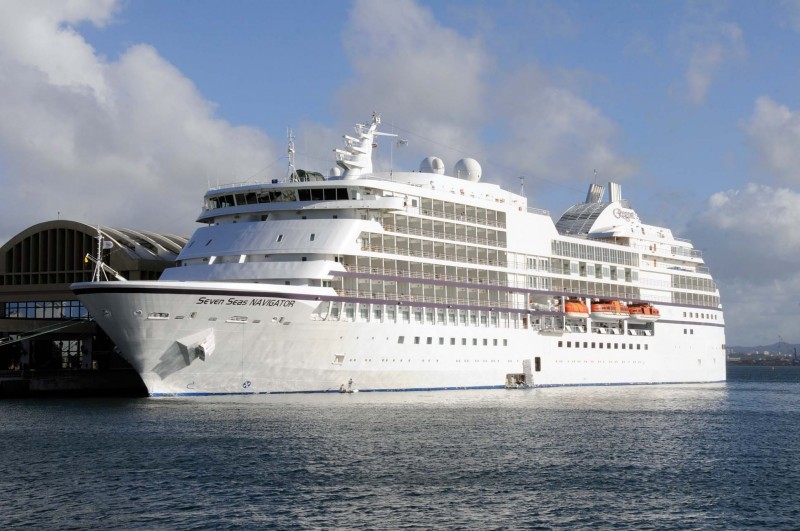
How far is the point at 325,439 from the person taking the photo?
34.4m

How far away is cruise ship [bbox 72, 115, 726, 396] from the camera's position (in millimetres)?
47125

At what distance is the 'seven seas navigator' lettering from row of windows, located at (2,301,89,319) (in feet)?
86.0

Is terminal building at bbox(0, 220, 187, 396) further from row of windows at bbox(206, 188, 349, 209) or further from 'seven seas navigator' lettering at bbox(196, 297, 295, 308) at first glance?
'seven seas navigator' lettering at bbox(196, 297, 295, 308)

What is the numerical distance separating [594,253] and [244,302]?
33.4m

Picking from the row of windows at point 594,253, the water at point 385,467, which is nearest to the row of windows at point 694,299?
the row of windows at point 594,253

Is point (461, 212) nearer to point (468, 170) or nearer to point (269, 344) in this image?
point (468, 170)

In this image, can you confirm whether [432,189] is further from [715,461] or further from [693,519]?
[693,519]

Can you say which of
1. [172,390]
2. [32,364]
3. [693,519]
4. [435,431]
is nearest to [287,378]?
[172,390]

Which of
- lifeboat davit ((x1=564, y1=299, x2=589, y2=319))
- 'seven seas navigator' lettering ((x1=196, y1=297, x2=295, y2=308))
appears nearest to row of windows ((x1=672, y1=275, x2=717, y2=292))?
lifeboat davit ((x1=564, y1=299, x2=589, y2=319))

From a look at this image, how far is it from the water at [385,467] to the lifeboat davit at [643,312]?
1028 inches

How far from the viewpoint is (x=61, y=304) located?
71188 millimetres

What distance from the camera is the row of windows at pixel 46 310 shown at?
7081 centimetres

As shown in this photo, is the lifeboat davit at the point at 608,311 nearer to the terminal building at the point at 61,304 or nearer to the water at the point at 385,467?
the water at the point at 385,467

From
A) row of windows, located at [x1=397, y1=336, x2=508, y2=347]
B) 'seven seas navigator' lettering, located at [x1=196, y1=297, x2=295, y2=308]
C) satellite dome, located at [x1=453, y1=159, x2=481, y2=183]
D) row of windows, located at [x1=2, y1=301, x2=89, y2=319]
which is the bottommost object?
row of windows, located at [x1=397, y1=336, x2=508, y2=347]
